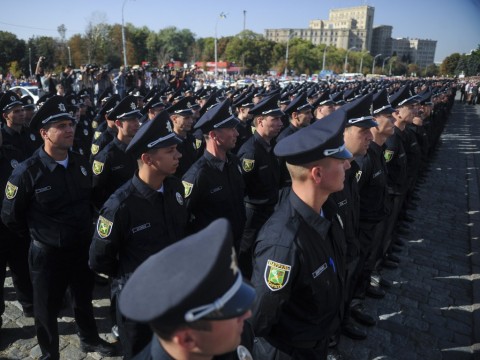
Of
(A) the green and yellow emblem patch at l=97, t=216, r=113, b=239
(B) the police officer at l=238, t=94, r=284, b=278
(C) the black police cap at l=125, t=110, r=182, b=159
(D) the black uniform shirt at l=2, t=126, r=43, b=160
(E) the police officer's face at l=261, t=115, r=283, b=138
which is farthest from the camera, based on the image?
(D) the black uniform shirt at l=2, t=126, r=43, b=160

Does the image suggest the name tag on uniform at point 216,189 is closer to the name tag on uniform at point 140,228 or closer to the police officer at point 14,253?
→ the name tag on uniform at point 140,228

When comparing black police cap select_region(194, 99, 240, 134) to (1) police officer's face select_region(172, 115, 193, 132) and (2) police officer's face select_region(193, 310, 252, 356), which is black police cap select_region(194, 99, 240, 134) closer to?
(1) police officer's face select_region(172, 115, 193, 132)

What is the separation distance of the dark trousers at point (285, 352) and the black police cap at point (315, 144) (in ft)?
4.31

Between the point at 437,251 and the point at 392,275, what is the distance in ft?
5.08

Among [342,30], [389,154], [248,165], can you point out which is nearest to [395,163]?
[389,154]

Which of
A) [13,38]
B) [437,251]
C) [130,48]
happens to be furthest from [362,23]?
[437,251]

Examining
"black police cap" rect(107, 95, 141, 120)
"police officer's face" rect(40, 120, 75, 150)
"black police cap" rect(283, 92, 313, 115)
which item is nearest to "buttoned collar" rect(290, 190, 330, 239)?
"police officer's face" rect(40, 120, 75, 150)

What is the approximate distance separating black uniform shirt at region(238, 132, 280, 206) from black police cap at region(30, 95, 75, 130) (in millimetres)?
2426

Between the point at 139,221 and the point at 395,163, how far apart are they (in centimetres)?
455

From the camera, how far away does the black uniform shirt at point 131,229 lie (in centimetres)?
313

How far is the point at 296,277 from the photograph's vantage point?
8.07 ft

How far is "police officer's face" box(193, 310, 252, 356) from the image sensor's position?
1391 millimetres

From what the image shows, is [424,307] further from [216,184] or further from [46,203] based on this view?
[46,203]

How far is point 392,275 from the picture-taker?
6012 millimetres
